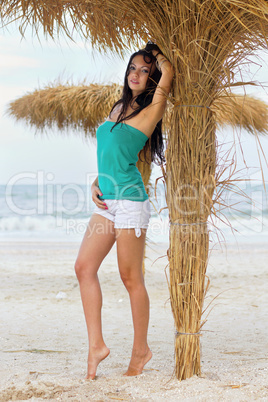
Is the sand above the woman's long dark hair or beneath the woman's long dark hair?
beneath

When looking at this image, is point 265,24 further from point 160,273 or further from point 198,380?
point 160,273

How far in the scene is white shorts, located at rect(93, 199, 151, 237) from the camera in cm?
202

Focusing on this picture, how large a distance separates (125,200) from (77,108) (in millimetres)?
3191

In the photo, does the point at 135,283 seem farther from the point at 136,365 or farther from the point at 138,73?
the point at 138,73

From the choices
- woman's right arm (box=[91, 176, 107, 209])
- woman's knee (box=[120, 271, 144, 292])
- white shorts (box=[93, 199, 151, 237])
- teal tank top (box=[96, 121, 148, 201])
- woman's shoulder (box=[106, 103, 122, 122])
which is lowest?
woman's knee (box=[120, 271, 144, 292])

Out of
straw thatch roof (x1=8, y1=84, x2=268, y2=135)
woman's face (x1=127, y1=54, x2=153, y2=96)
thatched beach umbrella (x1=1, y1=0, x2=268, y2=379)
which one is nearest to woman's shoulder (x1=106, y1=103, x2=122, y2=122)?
woman's face (x1=127, y1=54, x2=153, y2=96)

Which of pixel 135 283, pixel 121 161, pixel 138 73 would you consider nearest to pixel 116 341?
pixel 135 283

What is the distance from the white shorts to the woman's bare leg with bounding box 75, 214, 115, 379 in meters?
0.07

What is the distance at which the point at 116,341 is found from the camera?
3170 millimetres

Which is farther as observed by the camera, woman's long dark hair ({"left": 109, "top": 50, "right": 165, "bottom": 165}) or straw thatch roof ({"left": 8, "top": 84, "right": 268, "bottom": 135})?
straw thatch roof ({"left": 8, "top": 84, "right": 268, "bottom": 135})

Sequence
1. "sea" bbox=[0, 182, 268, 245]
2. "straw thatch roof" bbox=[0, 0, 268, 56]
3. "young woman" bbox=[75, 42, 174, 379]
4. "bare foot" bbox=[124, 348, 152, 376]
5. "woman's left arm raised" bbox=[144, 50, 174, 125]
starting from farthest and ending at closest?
"sea" bbox=[0, 182, 268, 245], "bare foot" bbox=[124, 348, 152, 376], "young woman" bbox=[75, 42, 174, 379], "woman's left arm raised" bbox=[144, 50, 174, 125], "straw thatch roof" bbox=[0, 0, 268, 56]

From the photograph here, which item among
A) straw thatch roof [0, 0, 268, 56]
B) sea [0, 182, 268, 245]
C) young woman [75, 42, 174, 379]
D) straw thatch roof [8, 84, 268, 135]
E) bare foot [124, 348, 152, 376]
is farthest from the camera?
sea [0, 182, 268, 245]

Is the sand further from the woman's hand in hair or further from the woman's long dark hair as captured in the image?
the woman's hand in hair

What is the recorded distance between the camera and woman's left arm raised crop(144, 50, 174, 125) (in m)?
1.92
